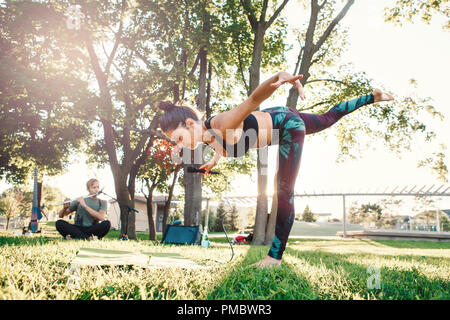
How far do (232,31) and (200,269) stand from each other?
10185mm

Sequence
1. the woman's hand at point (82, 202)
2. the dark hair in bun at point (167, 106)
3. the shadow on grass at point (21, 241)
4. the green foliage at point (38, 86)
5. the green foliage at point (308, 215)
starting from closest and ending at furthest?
1. the dark hair in bun at point (167, 106)
2. the shadow on grass at point (21, 241)
3. the woman's hand at point (82, 202)
4. the green foliage at point (38, 86)
5. the green foliage at point (308, 215)

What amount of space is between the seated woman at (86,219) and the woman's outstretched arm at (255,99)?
4.95 meters

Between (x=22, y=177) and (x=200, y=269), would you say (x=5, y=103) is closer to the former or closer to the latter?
(x=22, y=177)

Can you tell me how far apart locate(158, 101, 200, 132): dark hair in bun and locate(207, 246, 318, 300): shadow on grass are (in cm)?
135

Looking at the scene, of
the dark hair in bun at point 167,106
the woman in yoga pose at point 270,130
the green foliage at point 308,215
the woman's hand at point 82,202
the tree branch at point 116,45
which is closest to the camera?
the woman in yoga pose at point 270,130

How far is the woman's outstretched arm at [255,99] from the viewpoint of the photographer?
2365 millimetres

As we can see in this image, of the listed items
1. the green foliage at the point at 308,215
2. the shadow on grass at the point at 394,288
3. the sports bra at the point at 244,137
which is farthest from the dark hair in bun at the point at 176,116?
the green foliage at the point at 308,215

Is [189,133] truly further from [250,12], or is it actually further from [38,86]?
[38,86]

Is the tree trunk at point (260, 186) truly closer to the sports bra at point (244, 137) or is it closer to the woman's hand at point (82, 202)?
the woman's hand at point (82, 202)

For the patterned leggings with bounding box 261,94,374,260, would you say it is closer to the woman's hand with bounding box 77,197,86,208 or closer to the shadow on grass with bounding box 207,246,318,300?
the shadow on grass with bounding box 207,246,318,300

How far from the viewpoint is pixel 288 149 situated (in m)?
2.63

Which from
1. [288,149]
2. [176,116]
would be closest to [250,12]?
[176,116]

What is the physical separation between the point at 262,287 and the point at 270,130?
1.45m
